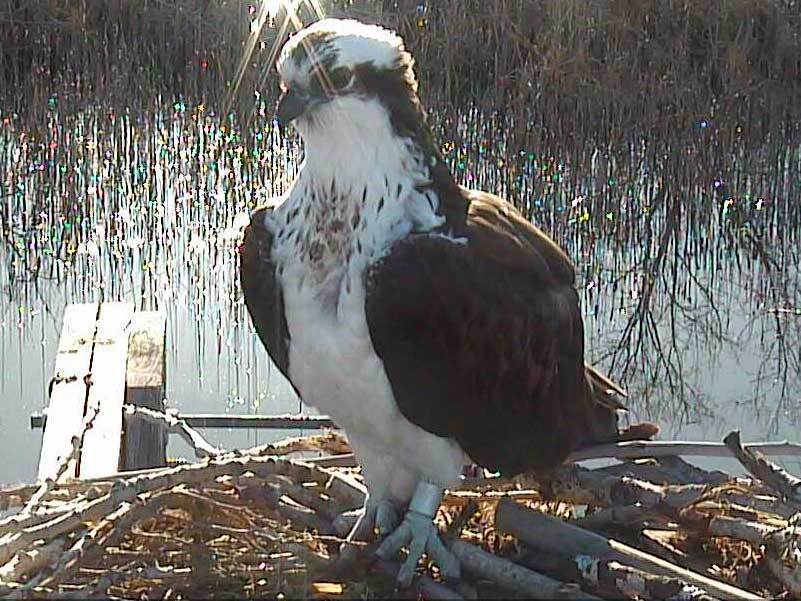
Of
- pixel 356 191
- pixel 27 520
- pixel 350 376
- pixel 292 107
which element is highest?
pixel 292 107

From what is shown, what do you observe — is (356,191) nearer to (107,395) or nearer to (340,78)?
(340,78)

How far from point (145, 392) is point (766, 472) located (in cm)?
152

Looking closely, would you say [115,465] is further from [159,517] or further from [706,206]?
[706,206]

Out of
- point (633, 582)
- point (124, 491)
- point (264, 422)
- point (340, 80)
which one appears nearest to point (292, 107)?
point (340, 80)

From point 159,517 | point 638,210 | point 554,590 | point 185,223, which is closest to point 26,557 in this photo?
point 159,517

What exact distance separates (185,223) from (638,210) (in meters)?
1.80

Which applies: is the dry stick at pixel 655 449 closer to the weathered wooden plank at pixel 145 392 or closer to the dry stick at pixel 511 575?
the dry stick at pixel 511 575

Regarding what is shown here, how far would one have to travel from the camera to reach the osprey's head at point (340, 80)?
197cm

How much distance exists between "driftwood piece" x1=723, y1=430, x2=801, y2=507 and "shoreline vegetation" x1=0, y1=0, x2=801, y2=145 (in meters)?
2.11

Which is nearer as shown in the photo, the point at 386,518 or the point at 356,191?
the point at 356,191

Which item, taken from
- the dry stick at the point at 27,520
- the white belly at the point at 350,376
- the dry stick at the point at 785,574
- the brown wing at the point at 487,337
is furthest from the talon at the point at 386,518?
the dry stick at the point at 785,574

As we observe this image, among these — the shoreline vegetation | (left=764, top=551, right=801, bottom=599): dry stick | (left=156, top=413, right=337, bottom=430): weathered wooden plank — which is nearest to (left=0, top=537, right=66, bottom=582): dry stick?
(left=156, top=413, right=337, bottom=430): weathered wooden plank

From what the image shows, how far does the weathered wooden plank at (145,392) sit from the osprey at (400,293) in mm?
755

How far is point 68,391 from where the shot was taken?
288cm
